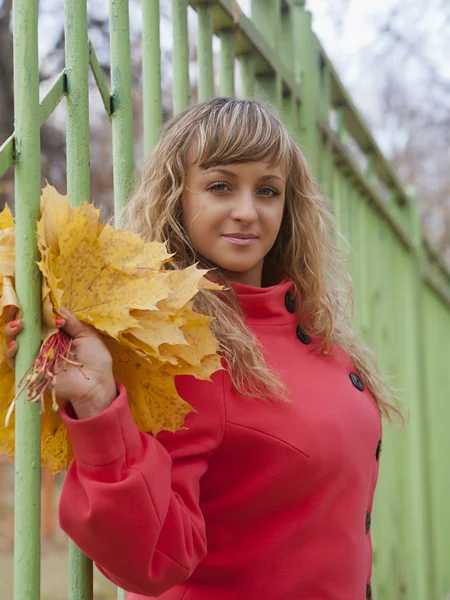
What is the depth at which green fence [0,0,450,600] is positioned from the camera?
1.23 meters

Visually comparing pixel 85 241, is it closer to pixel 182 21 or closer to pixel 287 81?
pixel 182 21

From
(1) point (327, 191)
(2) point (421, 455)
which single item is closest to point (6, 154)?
(1) point (327, 191)

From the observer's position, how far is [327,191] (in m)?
2.78

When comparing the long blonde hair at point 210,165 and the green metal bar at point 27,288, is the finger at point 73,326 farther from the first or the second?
the long blonde hair at point 210,165

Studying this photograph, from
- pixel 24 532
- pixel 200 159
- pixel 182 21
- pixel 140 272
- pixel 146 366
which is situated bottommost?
pixel 24 532

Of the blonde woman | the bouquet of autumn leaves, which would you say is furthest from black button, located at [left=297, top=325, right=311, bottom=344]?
the bouquet of autumn leaves

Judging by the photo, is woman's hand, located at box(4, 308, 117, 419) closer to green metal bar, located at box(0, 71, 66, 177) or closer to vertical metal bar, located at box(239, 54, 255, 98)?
green metal bar, located at box(0, 71, 66, 177)

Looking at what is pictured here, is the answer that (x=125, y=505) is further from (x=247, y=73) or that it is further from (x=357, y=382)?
(x=247, y=73)

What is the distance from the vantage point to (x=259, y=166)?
1607 mm

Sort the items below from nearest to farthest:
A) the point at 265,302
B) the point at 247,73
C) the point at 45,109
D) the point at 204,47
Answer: the point at 45,109
the point at 265,302
the point at 204,47
the point at 247,73

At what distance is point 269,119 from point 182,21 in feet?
1.19

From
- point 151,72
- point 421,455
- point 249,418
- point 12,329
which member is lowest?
point 421,455

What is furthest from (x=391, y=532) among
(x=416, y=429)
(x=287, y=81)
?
(x=287, y=81)

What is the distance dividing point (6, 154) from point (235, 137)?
48cm
